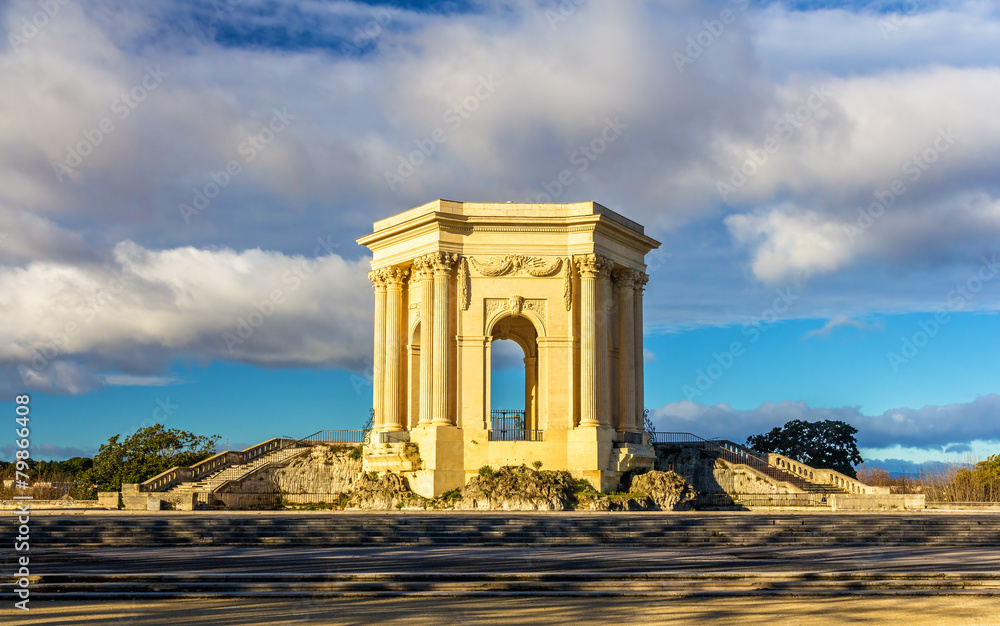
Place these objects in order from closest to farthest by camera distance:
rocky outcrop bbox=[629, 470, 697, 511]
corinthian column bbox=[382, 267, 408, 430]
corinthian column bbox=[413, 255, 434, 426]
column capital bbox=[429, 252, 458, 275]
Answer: rocky outcrop bbox=[629, 470, 697, 511], corinthian column bbox=[413, 255, 434, 426], column capital bbox=[429, 252, 458, 275], corinthian column bbox=[382, 267, 408, 430]

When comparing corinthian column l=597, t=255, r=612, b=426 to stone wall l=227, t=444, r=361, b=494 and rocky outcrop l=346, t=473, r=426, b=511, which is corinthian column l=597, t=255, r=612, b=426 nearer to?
rocky outcrop l=346, t=473, r=426, b=511

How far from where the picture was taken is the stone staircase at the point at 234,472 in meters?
43.1

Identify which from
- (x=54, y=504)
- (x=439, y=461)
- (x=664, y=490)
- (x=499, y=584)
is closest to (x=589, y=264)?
(x=664, y=490)

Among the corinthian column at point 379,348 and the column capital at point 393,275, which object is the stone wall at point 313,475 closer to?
the corinthian column at point 379,348

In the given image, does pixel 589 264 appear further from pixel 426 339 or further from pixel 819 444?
pixel 819 444

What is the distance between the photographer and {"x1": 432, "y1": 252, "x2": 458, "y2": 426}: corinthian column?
4228 cm

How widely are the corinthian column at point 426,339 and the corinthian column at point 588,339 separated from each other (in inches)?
262

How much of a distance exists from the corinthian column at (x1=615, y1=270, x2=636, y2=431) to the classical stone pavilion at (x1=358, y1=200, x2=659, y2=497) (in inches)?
8.1

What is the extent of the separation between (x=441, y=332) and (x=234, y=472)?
12.0 metres

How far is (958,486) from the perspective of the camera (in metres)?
55.1

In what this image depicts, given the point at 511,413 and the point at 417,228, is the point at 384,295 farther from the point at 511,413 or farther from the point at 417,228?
→ the point at 511,413

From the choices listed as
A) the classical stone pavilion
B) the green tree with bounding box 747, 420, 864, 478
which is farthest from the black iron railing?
the green tree with bounding box 747, 420, 864, 478

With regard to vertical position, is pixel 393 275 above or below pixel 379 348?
above

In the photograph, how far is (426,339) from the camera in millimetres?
42969
